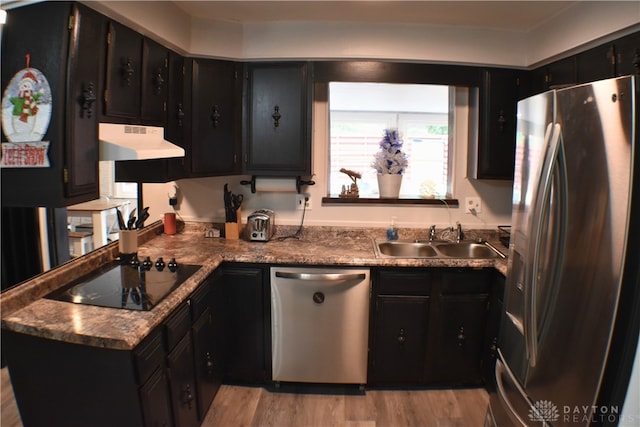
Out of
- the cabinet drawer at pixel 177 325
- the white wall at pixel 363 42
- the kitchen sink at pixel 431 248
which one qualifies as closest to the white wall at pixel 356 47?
the white wall at pixel 363 42

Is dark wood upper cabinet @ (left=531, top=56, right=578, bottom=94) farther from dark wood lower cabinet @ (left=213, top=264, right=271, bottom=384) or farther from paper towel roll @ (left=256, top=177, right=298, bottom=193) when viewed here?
dark wood lower cabinet @ (left=213, top=264, right=271, bottom=384)

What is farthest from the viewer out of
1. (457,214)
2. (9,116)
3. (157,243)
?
(457,214)

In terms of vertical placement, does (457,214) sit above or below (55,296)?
above

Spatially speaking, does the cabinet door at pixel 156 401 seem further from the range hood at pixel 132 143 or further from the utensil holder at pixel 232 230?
the utensil holder at pixel 232 230

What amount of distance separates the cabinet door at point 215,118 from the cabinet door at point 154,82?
0.78 feet

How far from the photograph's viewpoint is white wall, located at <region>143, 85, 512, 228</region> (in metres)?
2.87

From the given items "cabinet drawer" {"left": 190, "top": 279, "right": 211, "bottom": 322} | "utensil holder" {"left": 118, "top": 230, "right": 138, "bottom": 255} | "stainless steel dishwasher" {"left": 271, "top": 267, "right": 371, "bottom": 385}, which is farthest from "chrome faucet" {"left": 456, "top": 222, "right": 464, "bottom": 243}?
"utensil holder" {"left": 118, "top": 230, "right": 138, "bottom": 255}

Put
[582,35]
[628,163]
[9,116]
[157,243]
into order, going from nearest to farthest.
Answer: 1. [628,163]
2. [9,116]
3. [582,35]
4. [157,243]

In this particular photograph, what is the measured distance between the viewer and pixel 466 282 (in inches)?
92.1

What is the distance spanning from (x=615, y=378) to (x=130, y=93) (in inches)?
90.8

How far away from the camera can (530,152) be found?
5.16 ft

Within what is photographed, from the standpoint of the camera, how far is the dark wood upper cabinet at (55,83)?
1.48 metres

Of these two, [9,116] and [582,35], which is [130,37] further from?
[582,35]

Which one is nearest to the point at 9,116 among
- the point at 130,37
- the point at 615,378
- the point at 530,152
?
the point at 130,37
